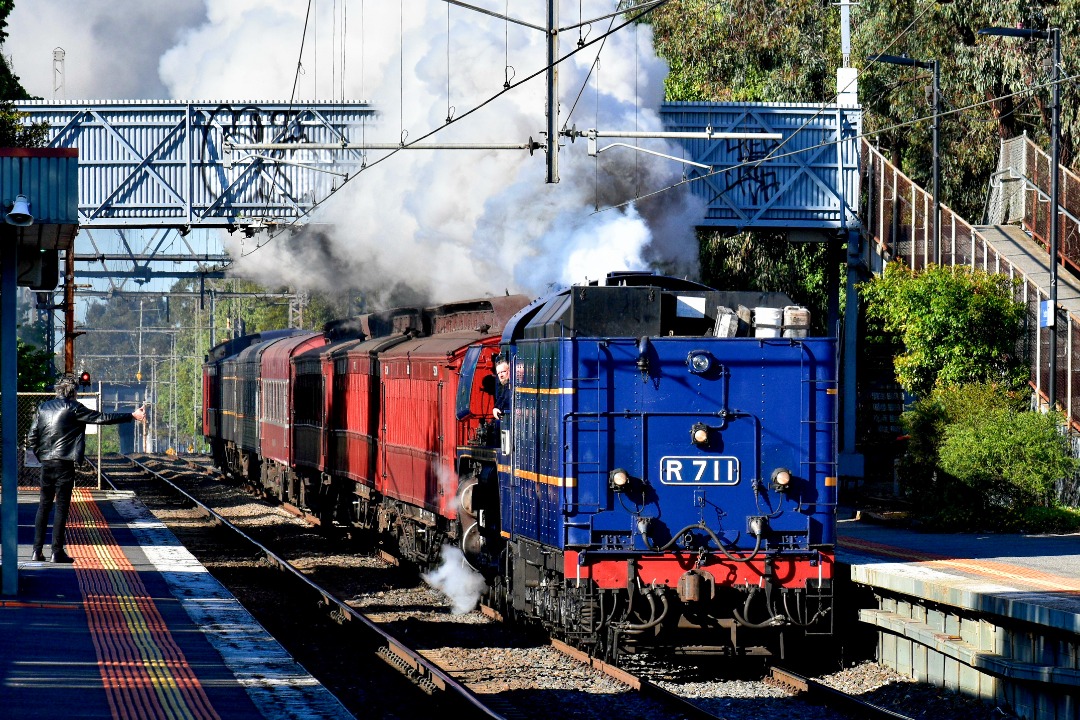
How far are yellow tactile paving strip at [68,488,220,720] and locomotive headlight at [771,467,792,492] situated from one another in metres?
4.78

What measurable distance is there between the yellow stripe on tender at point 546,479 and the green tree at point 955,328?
14.1 metres

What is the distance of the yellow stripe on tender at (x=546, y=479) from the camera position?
12.1 metres

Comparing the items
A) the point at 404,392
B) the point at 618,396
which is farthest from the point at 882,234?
the point at 618,396

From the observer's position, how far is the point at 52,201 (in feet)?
48.4

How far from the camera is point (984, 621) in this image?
40.2 feet

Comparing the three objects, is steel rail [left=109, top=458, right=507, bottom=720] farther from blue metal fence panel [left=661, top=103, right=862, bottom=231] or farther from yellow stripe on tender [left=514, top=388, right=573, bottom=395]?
blue metal fence panel [left=661, top=103, right=862, bottom=231]

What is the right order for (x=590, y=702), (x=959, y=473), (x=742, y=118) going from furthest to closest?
1. (x=742, y=118)
2. (x=959, y=473)
3. (x=590, y=702)

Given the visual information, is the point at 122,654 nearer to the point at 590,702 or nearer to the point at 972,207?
the point at 590,702

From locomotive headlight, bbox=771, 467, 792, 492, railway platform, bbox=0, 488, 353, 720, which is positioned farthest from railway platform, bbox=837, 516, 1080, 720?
railway platform, bbox=0, 488, 353, 720

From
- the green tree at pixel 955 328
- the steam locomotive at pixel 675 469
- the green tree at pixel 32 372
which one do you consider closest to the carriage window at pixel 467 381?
the steam locomotive at pixel 675 469

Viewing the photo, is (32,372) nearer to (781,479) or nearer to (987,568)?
(987,568)

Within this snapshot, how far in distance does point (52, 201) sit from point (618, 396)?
628 centimetres

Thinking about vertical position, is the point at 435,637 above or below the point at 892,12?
below

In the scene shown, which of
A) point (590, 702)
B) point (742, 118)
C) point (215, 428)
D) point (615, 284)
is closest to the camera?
point (590, 702)
